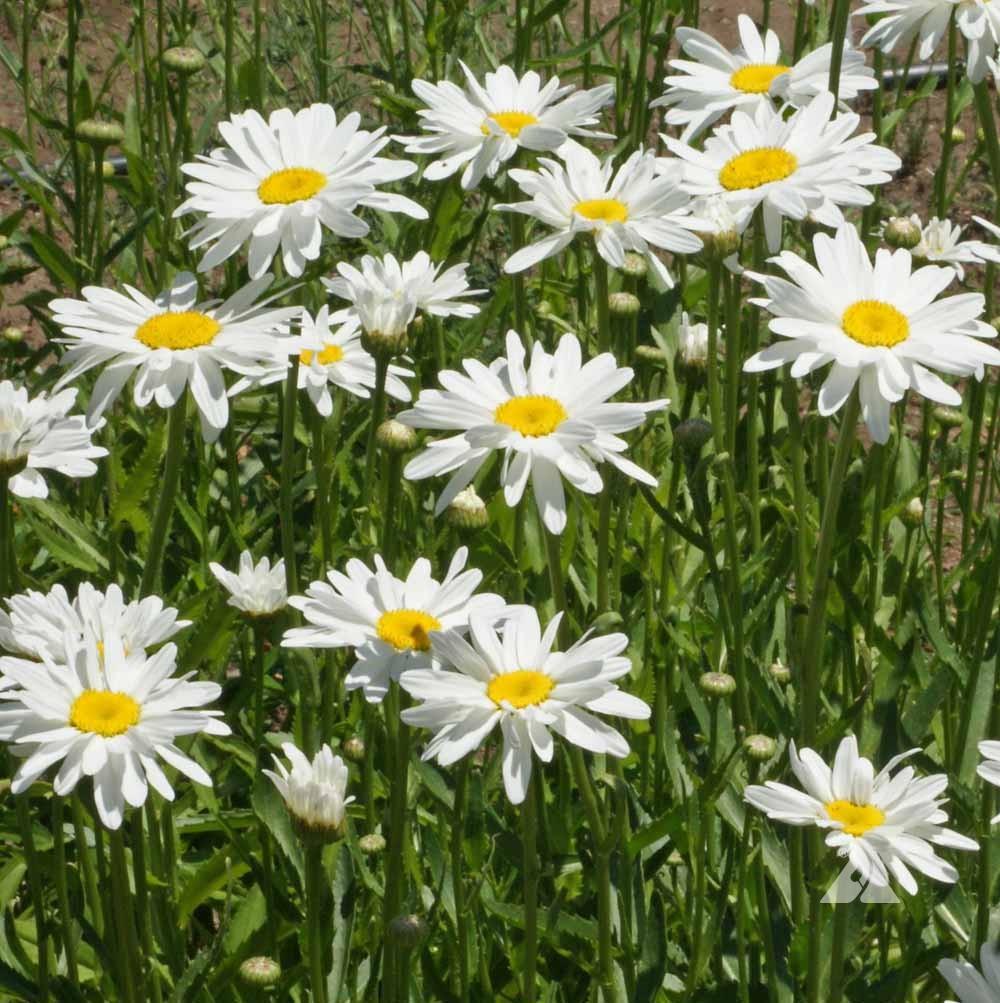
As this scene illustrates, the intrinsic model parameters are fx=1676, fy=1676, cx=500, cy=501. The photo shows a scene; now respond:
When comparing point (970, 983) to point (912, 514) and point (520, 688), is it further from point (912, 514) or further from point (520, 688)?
point (912, 514)

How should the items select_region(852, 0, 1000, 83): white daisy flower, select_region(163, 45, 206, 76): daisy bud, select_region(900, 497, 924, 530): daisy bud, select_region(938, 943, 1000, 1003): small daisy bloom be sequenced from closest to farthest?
select_region(938, 943, 1000, 1003): small daisy bloom → select_region(852, 0, 1000, 83): white daisy flower → select_region(900, 497, 924, 530): daisy bud → select_region(163, 45, 206, 76): daisy bud

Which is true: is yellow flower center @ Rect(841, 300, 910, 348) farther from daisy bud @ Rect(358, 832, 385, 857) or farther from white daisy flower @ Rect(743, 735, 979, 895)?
daisy bud @ Rect(358, 832, 385, 857)

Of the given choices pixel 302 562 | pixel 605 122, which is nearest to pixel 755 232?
pixel 302 562

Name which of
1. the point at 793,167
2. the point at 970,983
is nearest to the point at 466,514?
the point at 793,167

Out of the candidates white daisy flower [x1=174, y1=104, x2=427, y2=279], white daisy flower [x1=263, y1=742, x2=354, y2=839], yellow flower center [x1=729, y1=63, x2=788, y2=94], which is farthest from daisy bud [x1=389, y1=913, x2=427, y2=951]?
yellow flower center [x1=729, y1=63, x2=788, y2=94]

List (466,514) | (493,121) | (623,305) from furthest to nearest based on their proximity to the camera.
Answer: (493,121) → (623,305) → (466,514)
